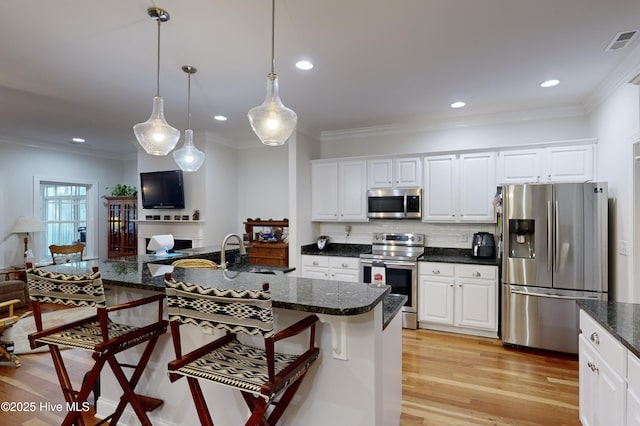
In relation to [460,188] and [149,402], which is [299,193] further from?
[149,402]

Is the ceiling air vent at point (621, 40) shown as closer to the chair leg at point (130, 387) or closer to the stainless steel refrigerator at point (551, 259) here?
the stainless steel refrigerator at point (551, 259)

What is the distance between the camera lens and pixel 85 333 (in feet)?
6.16

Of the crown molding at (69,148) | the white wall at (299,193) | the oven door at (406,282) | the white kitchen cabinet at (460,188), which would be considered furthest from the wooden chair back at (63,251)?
the white kitchen cabinet at (460,188)

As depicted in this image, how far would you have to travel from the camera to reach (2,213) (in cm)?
551

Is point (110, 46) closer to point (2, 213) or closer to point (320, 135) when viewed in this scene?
point (320, 135)

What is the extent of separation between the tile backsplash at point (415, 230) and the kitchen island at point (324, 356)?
282cm

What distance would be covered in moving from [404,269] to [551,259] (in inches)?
60.8

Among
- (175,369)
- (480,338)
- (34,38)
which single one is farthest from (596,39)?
(34,38)

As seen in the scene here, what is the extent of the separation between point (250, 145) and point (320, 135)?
1.41 m

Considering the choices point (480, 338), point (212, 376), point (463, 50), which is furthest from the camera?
point (480, 338)

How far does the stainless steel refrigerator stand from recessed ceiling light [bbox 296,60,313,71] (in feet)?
8.04

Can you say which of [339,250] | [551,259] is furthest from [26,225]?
[551,259]

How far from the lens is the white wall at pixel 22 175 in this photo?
18.2 feet

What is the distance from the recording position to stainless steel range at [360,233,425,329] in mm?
4105
